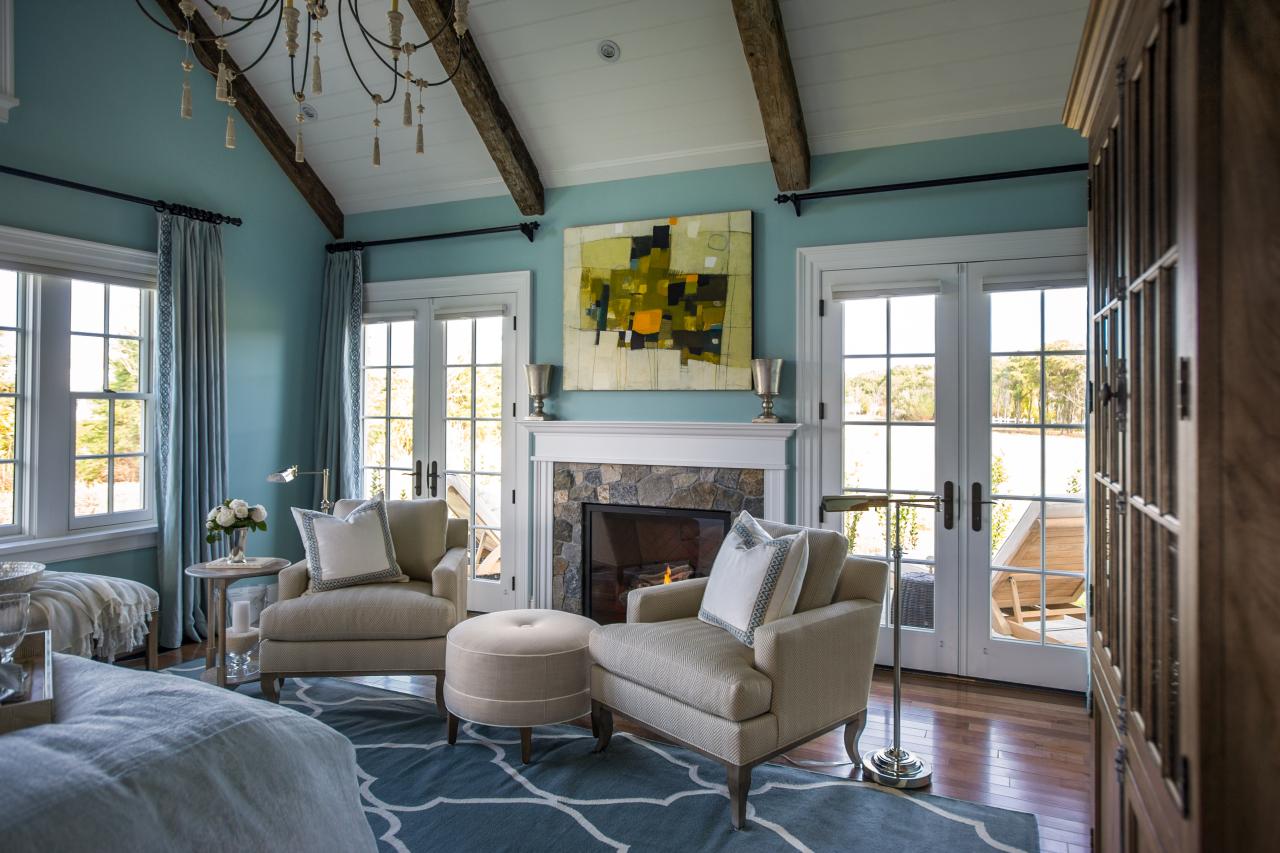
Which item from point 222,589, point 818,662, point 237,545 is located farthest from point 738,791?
point 237,545

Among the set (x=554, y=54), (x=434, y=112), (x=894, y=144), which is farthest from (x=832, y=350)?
(x=434, y=112)

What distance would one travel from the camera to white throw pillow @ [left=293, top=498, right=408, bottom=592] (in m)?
3.66

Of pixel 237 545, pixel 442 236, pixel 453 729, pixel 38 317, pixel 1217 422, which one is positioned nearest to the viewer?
pixel 1217 422

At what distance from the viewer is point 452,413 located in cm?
518

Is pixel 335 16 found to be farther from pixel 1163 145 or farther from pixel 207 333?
pixel 1163 145

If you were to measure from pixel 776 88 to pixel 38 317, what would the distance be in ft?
12.1

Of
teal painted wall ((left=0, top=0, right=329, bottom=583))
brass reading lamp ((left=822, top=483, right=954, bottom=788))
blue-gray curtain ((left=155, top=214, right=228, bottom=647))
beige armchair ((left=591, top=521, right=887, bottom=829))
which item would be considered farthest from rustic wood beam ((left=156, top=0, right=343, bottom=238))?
brass reading lamp ((left=822, top=483, right=954, bottom=788))

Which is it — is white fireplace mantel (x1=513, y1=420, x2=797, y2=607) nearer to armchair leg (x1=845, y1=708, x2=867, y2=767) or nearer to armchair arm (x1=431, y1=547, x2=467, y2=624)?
armchair arm (x1=431, y1=547, x2=467, y2=624)

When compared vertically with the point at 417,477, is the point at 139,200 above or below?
above

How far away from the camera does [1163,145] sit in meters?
1.25

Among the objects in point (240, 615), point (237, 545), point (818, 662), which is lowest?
point (240, 615)

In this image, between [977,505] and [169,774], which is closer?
[169,774]

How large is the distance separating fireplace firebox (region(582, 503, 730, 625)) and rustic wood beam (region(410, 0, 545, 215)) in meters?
1.87

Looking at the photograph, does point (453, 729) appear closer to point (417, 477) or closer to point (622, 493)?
point (622, 493)
